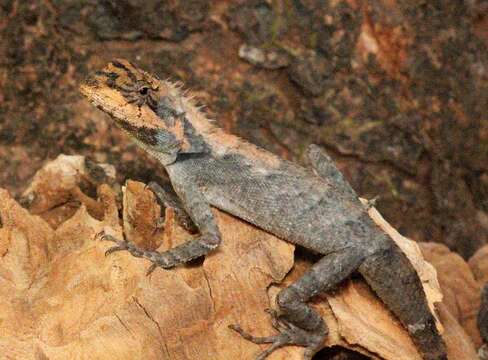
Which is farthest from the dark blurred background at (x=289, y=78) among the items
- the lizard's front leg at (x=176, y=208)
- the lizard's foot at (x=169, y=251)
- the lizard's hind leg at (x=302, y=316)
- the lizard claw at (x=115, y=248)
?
the lizard's hind leg at (x=302, y=316)

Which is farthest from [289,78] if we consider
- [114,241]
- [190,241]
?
[114,241]

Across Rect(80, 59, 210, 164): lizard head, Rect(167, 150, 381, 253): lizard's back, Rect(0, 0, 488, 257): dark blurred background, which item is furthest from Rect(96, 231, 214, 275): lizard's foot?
Rect(0, 0, 488, 257): dark blurred background

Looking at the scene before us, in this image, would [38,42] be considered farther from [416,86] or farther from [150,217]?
[416,86]

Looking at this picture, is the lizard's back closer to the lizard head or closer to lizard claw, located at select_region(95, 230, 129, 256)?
the lizard head

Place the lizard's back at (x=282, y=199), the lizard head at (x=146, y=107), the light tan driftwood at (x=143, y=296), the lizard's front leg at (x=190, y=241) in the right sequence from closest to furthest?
the light tan driftwood at (x=143, y=296) < the lizard's front leg at (x=190, y=241) < the lizard head at (x=146, y=107) < the lizard's back at (x=282, y=199)

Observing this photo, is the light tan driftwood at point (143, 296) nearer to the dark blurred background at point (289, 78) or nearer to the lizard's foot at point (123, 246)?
the lizard's foot at point (123, 246)

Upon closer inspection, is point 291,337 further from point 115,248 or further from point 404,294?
point 115,248
